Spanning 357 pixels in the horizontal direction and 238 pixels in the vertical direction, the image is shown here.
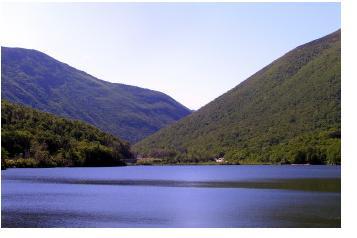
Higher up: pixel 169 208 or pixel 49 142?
pixel 49 142

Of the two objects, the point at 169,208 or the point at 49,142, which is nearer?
the point at 169,208

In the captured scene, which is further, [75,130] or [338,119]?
[338,119]

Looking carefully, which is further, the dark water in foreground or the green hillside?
the green hillside

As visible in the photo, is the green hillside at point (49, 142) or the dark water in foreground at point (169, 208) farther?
the green hillside at point (49, 142)

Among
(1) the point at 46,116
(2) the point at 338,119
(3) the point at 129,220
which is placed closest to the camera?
(3) the point at 129,220

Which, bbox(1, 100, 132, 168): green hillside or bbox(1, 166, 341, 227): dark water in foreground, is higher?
bbox(1, 100, 132, 168): green hillside

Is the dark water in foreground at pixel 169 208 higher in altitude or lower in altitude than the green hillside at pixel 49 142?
Answer: lower
